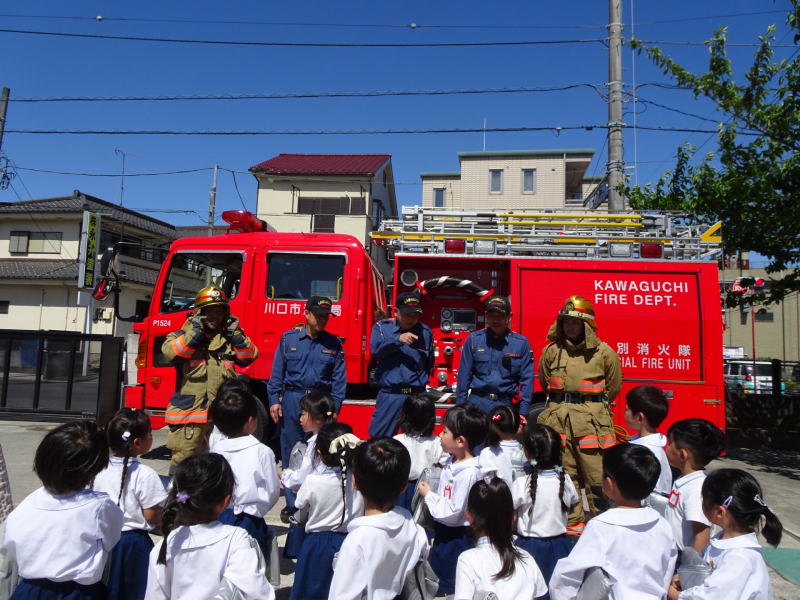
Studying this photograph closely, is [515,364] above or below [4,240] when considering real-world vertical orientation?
below

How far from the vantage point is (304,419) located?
3592mm

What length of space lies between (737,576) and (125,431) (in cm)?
279

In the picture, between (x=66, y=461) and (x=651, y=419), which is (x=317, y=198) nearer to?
Answer: (x=651, y=419)

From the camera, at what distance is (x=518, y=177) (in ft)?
87.8

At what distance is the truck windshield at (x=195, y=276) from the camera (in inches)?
259

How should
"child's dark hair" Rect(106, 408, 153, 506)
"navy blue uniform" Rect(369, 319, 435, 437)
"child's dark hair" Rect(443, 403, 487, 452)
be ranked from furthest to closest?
"navy blue uniform" Rect(369, 319, 435, 437) < "child's dark hair" Rect(443, 403, 487, 452) < "child's dark hair" Rect(106, 408, 153, 506)

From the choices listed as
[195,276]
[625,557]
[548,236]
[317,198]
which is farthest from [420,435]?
[317,198]

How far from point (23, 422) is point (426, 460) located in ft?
29.6

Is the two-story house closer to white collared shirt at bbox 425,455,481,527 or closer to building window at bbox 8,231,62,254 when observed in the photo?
building window at bbox 8,231,62,254

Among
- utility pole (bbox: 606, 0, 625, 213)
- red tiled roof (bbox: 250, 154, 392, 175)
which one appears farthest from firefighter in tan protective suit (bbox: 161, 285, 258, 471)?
red tiled roof (bbox: 250, 154, 392, 175)

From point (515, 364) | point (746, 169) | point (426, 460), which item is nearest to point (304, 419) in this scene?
point (426, 460)

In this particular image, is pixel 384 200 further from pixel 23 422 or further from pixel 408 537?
pixel 408 537

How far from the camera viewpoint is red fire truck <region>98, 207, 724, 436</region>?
6.09 metres

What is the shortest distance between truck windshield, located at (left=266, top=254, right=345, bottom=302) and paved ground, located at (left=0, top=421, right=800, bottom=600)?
7.36 feet
